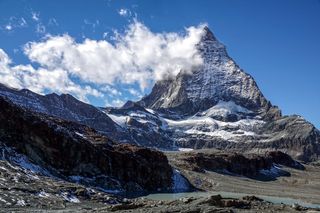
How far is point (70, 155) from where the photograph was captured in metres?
100

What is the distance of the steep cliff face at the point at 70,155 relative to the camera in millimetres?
91875

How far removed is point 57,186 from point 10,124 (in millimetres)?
32970

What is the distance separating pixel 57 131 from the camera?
10312 cm

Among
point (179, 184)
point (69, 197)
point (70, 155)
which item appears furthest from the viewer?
point (179, 184)

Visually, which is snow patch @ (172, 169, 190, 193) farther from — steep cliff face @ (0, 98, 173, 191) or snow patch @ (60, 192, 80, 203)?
snow patch @ (60, 192, 80, 203)

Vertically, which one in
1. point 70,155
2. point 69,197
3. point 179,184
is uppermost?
point 70,155

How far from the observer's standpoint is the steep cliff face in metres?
91.9

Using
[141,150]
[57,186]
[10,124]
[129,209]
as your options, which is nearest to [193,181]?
[141,150]

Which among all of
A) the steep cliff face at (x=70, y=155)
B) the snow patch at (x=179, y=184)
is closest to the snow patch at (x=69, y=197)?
the steep cliff face at (x=70, y=155)

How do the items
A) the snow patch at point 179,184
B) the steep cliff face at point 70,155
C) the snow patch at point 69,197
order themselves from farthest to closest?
the snow patch at point 179,184 < the steep cliff face at point 70,155 < the snow patch at point 69,197

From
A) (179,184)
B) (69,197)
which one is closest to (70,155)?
(179,184)

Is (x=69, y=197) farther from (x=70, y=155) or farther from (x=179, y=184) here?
(x=179, y=184)

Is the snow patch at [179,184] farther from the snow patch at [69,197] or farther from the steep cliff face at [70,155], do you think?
the snow patch at [69,197]

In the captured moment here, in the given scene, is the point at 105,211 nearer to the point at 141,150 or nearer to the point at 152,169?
the point at 152,169
